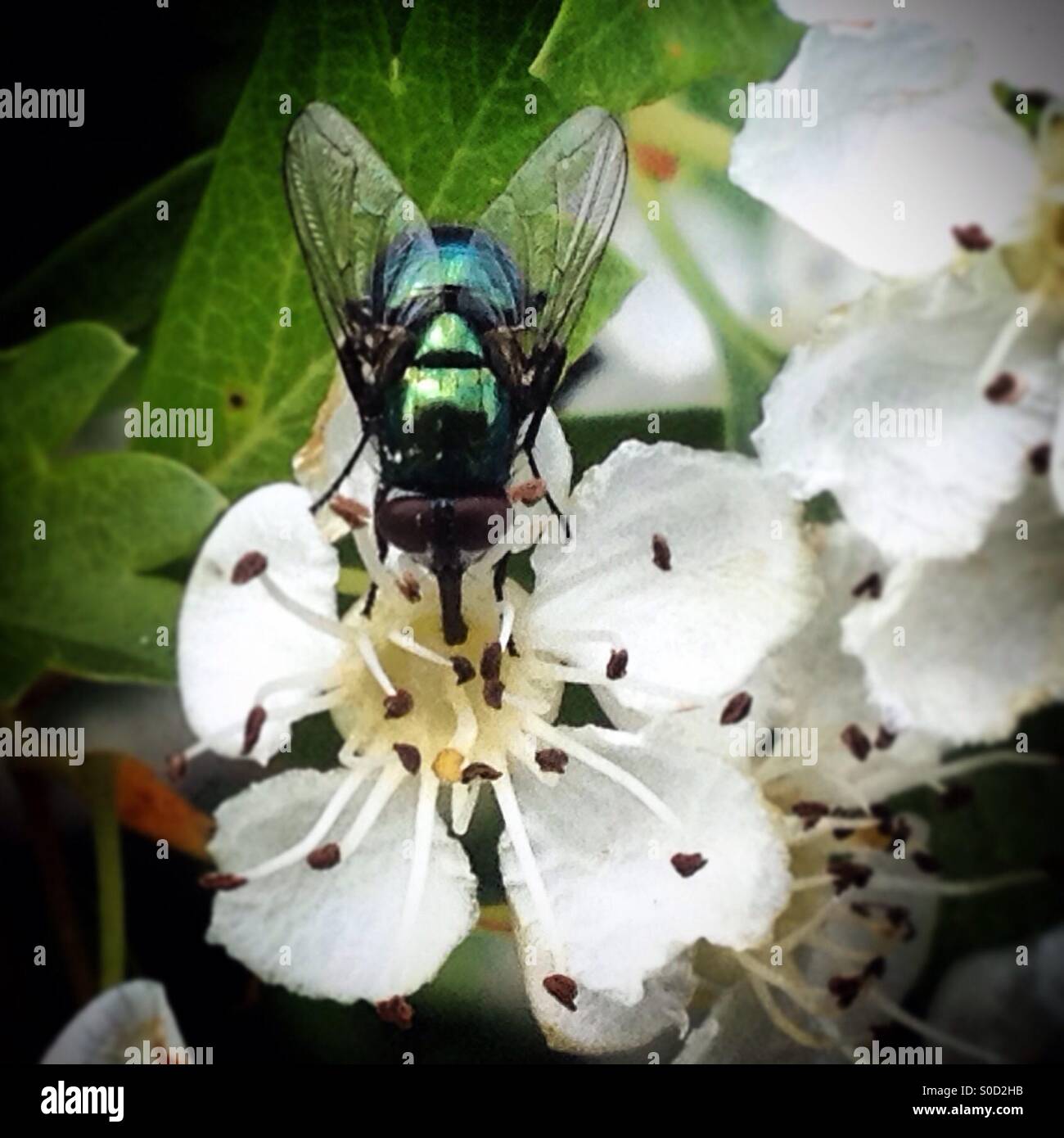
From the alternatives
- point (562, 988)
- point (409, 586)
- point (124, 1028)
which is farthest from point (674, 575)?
point (124, 1028)

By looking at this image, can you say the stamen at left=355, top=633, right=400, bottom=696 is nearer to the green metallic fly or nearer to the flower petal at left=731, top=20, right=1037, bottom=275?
the green metallic fly

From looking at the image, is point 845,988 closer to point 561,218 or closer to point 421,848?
point 421,848

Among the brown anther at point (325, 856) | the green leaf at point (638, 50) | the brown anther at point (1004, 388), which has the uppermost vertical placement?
the green leaf at point (638, 50)

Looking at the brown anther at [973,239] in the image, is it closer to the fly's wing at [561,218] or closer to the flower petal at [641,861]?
the fly's wing at [561,218]

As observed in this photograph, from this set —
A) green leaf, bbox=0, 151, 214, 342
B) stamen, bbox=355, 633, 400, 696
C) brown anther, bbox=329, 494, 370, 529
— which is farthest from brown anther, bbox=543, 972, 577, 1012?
green leaf, bbox=0, 151, 214, 342

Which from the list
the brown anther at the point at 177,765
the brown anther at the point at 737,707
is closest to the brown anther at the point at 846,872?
the brown anther at the point at 737,707

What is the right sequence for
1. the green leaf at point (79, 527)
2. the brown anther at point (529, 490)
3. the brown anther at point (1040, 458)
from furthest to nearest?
the green leaf at point (79, 527)
the brown anther at point (529, 490)
the brown anther at point (1040, 458)

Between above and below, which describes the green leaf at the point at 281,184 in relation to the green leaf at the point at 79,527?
above
